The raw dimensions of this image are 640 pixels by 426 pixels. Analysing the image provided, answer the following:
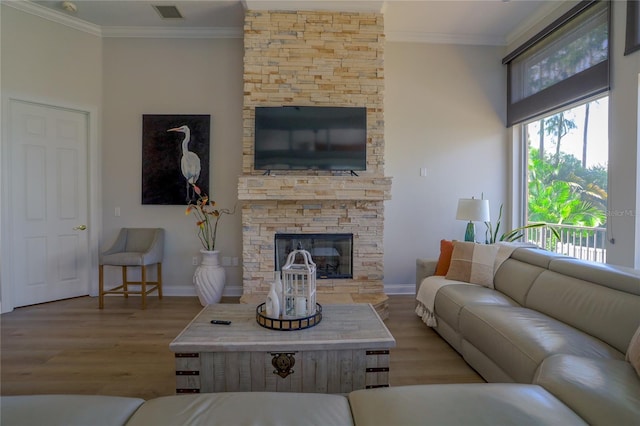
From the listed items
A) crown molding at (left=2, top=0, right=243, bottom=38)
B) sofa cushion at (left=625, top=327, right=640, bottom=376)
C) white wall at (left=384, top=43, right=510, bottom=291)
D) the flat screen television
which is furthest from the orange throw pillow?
crown molding at (left=2, top=0, right=243, bottom=38)

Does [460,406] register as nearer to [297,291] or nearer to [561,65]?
[297,291]

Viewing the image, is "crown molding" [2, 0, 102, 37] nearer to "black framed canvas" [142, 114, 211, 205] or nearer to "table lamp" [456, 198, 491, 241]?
"black framed canvas" [142, 114, 211, 205]

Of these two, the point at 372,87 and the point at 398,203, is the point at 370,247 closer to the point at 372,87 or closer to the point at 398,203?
the point at 398,203

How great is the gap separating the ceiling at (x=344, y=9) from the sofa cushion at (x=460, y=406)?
142 inches

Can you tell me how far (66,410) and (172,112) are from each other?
3.57m

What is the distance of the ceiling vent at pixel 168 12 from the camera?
3.38 metres

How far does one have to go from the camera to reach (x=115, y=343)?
8.36 feet

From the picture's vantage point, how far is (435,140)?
402 centimetres

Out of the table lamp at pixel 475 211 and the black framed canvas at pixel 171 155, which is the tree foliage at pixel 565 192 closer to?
the table lamp at pixel 475 211

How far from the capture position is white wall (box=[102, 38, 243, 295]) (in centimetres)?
382

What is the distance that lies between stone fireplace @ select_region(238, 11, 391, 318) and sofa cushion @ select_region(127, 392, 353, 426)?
2.25m

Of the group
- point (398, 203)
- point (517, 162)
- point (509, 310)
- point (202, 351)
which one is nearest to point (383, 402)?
point (202, 351)

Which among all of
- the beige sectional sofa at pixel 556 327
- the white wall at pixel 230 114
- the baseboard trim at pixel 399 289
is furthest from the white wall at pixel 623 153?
the baseboard trim at pixel 399 289

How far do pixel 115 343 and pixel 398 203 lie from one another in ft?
10.9
